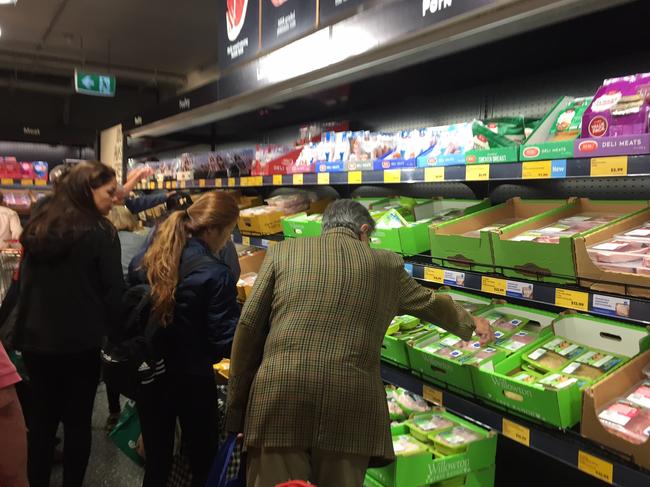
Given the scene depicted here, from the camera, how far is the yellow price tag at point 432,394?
2.05m

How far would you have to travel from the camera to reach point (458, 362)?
194cm

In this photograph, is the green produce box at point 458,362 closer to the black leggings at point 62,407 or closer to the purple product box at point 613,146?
the purple product box at point 613,146

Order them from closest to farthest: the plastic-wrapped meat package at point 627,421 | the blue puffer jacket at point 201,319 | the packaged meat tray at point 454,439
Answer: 1. the plastic-wrapped meat package at point 627,421
2. the packaged meat tray at point 454,439
3. the blue puffer jacket at point 201,319

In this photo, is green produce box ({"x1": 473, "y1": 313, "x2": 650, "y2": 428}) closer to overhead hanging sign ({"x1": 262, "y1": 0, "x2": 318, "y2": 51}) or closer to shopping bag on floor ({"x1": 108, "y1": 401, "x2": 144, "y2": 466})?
overhead hanging sign ({"x1": 262, "y1": 0, "x2": 318, "y2": 51})

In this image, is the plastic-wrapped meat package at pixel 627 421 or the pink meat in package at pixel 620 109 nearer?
the plastic-wrapped meat package at pixel 627 421

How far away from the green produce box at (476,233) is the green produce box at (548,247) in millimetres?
43

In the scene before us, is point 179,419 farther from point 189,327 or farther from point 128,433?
point 128,433

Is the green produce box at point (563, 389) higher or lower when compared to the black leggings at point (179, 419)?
higher

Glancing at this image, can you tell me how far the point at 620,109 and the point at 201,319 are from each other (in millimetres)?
1834

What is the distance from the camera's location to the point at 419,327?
8.10 ft

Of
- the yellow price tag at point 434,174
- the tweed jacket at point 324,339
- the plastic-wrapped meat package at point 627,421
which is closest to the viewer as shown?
the plastic-wrapped meat package at point 627,421

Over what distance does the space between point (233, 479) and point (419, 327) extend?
1.06 meters

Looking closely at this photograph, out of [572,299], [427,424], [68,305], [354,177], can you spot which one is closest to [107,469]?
[68,305]

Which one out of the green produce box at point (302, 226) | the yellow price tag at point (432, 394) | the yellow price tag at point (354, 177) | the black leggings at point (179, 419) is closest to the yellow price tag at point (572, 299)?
the yellow price tag at point (432, 394)
